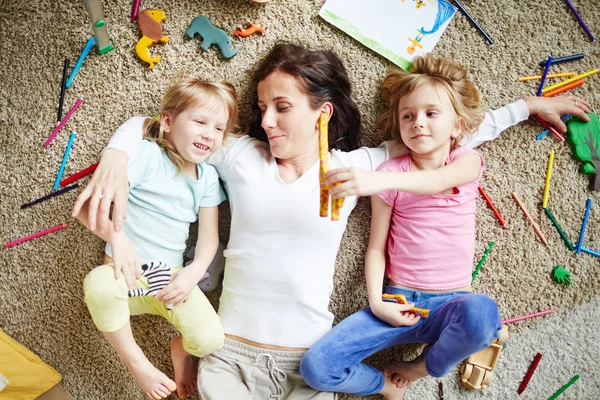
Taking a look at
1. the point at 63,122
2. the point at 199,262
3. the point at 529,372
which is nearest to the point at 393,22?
the point at 199,262

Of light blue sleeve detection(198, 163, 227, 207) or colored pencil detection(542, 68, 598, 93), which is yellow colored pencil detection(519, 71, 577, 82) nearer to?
colored pencil detection(542, 68, 598, 93)

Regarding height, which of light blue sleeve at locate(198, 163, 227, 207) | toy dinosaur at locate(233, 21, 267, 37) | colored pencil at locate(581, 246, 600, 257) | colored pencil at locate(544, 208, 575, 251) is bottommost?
light blue sleeve at locate(198, 163, 227, 207)

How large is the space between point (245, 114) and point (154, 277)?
454 millimetres

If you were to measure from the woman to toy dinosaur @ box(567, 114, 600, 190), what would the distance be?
0.52 metres

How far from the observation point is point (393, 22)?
1.19 m

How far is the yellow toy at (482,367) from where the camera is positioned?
120 cm

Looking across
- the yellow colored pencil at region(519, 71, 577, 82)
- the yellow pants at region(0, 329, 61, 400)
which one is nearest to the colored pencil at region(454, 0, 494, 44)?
the yellow colored pencil at region(519, 71, 577, 82)

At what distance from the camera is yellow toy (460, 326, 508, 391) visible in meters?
1.20

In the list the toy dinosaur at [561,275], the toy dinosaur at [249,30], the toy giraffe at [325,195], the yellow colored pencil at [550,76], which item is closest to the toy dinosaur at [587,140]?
the yellow colored pencil at [550,76]

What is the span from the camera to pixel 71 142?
1172mm

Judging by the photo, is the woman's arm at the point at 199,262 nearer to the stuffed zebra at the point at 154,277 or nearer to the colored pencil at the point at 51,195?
the stuffed zebra at the point at 154,277

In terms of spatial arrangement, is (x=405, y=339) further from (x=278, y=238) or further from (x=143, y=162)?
(x=143, y=162)

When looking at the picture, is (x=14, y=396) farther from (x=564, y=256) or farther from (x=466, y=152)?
(x=564, y=256)

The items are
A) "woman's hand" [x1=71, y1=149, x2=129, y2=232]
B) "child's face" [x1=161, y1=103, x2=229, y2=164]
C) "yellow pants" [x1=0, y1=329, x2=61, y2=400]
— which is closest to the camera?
"woman's hand" [x1=71, y1=149, x2=129, y2=232]
